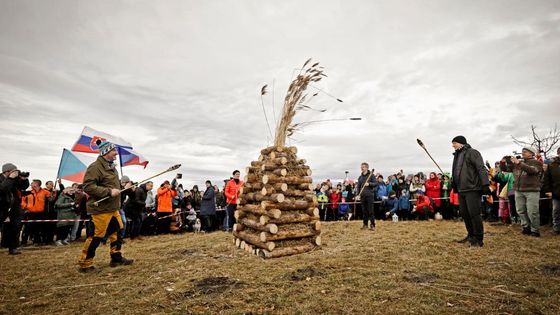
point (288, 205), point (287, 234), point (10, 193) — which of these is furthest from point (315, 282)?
point (10, 193)

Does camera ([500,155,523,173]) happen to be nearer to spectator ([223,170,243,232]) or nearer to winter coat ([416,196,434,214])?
winter coat ([416,196,434,214])

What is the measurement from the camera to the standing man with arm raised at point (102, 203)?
17.6 feet

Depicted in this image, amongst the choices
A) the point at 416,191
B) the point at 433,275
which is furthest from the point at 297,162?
the point at 416,191

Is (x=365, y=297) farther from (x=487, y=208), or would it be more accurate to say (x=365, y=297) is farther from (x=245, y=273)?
(x=487, y=208)

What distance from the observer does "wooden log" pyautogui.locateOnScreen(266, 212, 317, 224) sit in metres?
6.43

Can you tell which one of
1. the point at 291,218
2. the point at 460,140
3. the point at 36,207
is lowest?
the point at 36,207

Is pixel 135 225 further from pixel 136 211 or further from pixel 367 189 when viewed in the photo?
pixel 367 189

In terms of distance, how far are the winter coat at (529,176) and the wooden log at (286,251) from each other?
18.1 feet

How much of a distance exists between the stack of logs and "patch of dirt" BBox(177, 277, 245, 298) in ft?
5.50

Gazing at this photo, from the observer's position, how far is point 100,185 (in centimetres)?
556

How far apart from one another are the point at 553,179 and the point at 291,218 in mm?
6992

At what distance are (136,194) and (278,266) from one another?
7260 mm

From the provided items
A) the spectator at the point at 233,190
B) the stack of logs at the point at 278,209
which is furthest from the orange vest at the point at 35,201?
the stack of logs at the point at 278,209

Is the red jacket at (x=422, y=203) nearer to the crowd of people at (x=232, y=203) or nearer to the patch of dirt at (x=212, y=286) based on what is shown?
the crowd of people at (x=232, y=203)
